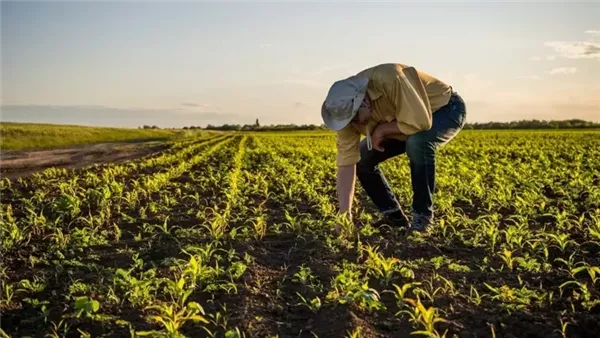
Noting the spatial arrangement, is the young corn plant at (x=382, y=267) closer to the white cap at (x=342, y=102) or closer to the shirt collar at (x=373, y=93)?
the white cap at (x=342, y=102)

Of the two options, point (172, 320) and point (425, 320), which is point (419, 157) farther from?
point (172, 320)

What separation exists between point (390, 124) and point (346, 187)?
672 mm

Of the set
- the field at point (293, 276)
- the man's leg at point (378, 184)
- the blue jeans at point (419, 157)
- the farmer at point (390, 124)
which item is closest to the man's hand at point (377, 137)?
the farmer at point (390, 124)

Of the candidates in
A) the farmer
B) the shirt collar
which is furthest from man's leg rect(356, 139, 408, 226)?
the shirt collar

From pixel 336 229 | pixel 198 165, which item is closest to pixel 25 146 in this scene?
pixel 198 165

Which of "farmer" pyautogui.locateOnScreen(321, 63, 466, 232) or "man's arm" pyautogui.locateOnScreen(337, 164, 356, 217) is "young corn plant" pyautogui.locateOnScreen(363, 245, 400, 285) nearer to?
"farmer" pyautogui.locateOnScreen(321, 63, 466, 232)

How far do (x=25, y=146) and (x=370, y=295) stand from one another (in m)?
27.0

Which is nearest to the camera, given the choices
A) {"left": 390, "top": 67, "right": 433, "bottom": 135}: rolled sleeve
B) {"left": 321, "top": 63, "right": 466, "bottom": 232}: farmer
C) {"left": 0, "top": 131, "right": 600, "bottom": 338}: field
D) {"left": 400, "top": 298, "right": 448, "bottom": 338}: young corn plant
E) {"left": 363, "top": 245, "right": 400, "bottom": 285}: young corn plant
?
{"left": 400, "top": 298, "right": 448, "bottom": 338}: young corn plant

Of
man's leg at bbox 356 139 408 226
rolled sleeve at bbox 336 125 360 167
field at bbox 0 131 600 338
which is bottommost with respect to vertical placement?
field at bbox 0 131 600 338

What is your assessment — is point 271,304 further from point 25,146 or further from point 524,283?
point 25,146

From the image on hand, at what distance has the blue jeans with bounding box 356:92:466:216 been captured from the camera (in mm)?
5461

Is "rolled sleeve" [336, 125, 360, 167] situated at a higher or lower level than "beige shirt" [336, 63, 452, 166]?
lower

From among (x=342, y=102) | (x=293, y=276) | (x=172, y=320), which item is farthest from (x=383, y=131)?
(x=172, y=320)

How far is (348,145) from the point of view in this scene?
17.5ft
